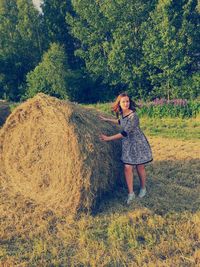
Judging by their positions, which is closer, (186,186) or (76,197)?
(76,197)

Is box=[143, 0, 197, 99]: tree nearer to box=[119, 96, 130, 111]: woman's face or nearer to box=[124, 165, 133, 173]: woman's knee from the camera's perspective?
box=[119, 96, 130, 111]: woman's face

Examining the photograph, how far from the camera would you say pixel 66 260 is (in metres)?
4.30

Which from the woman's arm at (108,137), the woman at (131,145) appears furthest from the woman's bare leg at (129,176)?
the woman's arm at (108,137)

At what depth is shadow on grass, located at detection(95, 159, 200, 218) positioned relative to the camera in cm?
563

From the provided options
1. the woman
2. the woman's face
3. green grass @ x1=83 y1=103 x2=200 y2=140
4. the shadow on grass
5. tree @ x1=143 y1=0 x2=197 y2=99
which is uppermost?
tree @ x1=143 y1=0 x2=197 y2=99

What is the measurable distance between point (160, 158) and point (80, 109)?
3.42 metres

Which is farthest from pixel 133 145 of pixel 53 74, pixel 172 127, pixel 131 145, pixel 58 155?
pixel 53 74

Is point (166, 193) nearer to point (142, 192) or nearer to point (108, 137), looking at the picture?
point (142, 192)

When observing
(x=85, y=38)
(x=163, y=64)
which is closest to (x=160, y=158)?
(x=163, y=64)

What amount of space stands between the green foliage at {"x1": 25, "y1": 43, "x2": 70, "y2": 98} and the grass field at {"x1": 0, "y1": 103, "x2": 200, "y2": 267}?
17.6 m

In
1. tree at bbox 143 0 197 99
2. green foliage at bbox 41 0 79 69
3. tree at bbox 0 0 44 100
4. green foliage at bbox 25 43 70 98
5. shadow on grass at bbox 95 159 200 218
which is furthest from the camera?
tree at bbox 0 0 44 100

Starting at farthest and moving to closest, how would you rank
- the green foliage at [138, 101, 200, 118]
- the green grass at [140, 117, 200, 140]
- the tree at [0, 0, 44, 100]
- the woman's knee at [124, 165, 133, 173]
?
1. the tree at [0, 0, 44, 100]
2. the green foliage at [138, 101, 200, 118]
3. the green grass at [140, 117, 200, 140]
4. the woman's knee at [124, 165, 133, 173]

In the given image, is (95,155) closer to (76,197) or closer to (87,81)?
(76,197)

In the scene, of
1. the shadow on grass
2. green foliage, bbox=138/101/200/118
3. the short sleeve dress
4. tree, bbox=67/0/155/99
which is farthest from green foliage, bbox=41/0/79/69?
the short sleeve dress
